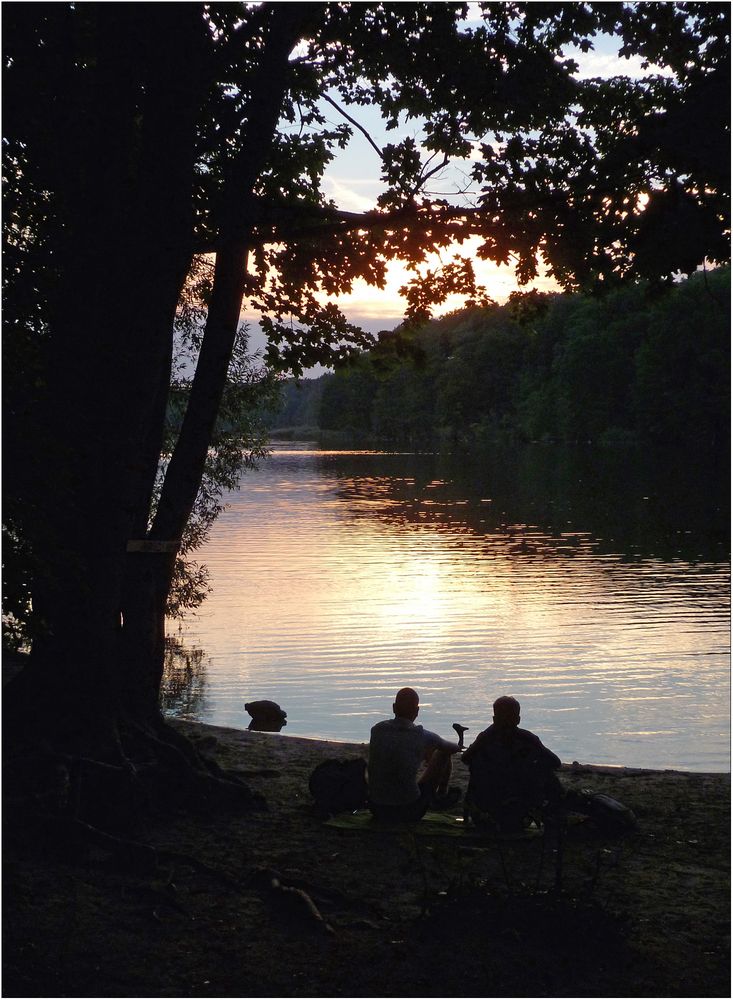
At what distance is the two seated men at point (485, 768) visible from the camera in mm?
10930

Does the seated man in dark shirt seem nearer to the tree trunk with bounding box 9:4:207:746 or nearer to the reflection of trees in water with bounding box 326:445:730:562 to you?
the tree trunk with bounding box 9:4:207:746

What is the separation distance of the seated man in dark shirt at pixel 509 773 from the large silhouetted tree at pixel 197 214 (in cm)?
313

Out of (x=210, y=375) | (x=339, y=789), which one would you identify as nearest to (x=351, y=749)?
(x=339, y=789)

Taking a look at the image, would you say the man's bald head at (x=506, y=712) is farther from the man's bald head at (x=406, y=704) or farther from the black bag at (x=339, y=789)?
the black bag at (x=339, y=789)

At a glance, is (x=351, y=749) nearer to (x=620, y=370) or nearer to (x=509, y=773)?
(x=509, y=773)

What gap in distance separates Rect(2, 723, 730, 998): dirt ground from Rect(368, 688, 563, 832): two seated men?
41 cm

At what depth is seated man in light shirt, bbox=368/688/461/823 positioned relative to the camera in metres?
11.0

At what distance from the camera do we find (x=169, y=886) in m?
8.84

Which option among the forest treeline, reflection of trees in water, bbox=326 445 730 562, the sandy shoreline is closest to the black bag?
the sandy shoreline

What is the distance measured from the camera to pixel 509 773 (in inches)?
430

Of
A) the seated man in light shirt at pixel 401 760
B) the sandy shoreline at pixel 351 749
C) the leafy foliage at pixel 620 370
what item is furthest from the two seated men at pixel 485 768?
the leafy foliage at pixel 620 370

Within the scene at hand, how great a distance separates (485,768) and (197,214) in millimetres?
7997

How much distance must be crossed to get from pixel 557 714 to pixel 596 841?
1147cm

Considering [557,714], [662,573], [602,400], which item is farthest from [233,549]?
[602,400]
